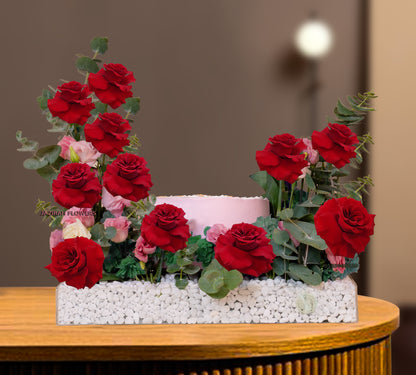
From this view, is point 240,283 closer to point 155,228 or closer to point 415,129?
point 155,228

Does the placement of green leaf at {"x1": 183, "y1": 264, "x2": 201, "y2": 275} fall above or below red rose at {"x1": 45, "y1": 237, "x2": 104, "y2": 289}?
below

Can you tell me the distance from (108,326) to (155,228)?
0.20 m

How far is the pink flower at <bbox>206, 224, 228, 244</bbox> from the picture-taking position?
1.24 meters

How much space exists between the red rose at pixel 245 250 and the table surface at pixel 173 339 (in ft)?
0.36

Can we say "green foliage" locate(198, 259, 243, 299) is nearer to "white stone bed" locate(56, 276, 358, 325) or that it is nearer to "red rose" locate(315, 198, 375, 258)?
"white stone bed" locate(56, 276, 358, 325)

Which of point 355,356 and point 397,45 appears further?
point 397,45

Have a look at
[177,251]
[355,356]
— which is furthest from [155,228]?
[355,356]

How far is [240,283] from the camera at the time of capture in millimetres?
1181

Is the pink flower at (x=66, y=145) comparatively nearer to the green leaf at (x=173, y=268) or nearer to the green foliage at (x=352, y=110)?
the green leaf at (x=173, y=268)

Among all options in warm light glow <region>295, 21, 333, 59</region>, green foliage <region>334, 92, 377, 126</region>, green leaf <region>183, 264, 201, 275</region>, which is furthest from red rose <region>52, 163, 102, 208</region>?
warm light glow <region>295, 21, 333, 59</region>

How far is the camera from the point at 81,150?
1.27 m

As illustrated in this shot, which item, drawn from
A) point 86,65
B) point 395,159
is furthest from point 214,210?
point 395,159

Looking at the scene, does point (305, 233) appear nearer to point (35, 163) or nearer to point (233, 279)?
point (233, 279)

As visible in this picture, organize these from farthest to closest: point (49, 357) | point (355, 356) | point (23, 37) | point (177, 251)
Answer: point (23, 37) → point (177, 251) → point (355, 356) → point (49, 357)
